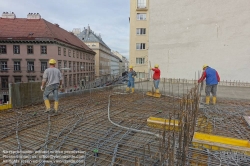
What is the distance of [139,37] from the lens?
22469 millimetres

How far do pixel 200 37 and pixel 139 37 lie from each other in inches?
377

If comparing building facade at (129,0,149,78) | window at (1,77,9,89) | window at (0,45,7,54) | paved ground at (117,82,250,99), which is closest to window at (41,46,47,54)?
window at (0,45,7,54)

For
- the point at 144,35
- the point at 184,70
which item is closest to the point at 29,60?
the point at 144,35

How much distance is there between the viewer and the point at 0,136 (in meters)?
2.67

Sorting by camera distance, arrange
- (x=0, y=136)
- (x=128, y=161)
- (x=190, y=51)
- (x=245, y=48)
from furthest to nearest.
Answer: (x=190, y=51)
(x=245, y=48)
(x=0, y=136)
(x=128, y=161)

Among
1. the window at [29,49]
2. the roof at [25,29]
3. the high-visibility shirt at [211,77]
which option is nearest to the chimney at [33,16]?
the roof at [25,29]

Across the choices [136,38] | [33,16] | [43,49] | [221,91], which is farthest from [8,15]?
[221,91]

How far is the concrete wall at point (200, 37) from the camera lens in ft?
42.1

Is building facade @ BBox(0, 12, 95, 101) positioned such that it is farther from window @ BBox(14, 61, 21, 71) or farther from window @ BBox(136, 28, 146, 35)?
window @ BBox(136, 28, 146, 35)

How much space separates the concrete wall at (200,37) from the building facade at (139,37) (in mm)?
5112

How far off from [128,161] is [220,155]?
1216mm

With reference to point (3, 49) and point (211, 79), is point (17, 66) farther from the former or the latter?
point (211, 79)

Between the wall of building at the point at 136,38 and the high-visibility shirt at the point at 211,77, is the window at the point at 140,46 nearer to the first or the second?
the wall of building at the point at 136,38

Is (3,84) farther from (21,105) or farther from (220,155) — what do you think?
(220,155)
